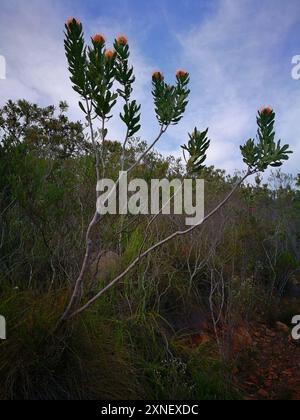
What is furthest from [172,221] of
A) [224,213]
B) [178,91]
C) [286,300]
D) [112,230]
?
[178,91]

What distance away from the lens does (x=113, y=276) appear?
4387 mm

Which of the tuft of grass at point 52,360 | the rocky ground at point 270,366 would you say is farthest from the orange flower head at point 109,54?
the rocky ground at point 270,366

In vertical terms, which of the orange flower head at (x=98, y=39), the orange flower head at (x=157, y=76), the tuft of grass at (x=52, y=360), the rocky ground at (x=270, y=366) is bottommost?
the rocky ground at (x=270, y=366)

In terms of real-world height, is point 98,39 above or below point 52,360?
above

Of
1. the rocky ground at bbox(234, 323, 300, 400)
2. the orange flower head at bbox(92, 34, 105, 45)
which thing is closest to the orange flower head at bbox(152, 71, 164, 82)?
the orange flower head at bbox(92, 34, 105, 45)

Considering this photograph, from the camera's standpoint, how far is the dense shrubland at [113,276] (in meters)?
2.64

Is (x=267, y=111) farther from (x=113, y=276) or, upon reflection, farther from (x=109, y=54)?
(x=113, y=276)

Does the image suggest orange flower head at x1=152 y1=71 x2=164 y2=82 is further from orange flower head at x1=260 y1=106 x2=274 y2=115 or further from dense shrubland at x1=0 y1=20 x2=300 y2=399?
orange flower head at x1=260 y1=106 x2=274 y2=115

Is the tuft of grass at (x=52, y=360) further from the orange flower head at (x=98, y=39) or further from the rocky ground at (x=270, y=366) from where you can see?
the orange flower head at (x=98, y=39)

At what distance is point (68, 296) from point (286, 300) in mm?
4995

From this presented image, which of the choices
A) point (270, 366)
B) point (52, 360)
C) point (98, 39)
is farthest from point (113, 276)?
point (98, 39)

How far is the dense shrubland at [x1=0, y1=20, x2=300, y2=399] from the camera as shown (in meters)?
2.64
